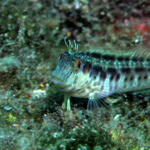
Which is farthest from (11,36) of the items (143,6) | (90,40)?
(143,6)

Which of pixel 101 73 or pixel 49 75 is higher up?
pixel 101 73

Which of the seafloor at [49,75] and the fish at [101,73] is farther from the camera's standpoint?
the fish at [101,73]

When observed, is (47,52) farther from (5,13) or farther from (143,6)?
(143,6)

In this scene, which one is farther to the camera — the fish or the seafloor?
the fish

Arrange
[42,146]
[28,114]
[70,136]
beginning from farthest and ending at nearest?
[28,114] → [70,136] → [42,146]

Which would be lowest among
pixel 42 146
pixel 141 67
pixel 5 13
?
pixel 42 146
